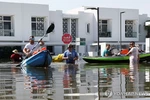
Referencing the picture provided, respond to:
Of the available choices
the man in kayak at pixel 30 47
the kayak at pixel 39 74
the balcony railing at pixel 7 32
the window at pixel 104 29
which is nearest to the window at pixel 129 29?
the window at pixel 104 29

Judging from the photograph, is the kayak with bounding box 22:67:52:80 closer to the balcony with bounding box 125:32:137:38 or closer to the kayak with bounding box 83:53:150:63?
the kayak with bounding box 83:53:150:63

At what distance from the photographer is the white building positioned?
37.8m

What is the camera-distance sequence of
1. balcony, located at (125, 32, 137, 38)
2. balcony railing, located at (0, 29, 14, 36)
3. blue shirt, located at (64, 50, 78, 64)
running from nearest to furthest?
blue shirt, located at (64, 50, 78, 64) → balcony railing, located at (0, 29, 14, 36) → balcony, located at (125, 32, 137, 38)

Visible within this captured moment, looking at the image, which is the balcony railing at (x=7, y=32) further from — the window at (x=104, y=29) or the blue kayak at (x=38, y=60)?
the blue kayak at (x=38, y=60)

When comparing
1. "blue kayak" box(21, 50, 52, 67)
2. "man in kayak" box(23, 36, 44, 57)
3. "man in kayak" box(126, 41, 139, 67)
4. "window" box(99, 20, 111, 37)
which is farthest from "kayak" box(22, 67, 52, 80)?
"window" box(99, 20, 111, 37)

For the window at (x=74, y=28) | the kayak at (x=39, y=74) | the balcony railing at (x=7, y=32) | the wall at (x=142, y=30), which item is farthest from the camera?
the wall at (x=142, y=30)

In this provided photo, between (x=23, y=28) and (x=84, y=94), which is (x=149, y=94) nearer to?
(x=84, y=94)

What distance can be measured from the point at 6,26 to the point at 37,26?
3747 mm

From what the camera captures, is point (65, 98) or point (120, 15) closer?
point (65, 98)

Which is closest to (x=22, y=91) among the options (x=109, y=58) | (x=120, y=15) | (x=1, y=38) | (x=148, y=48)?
(x=109, y=58)

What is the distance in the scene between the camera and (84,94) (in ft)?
25.3

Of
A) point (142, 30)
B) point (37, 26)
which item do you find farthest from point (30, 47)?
point (142, 30)

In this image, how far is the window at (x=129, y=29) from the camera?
4558cm

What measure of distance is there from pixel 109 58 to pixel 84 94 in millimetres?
14334
